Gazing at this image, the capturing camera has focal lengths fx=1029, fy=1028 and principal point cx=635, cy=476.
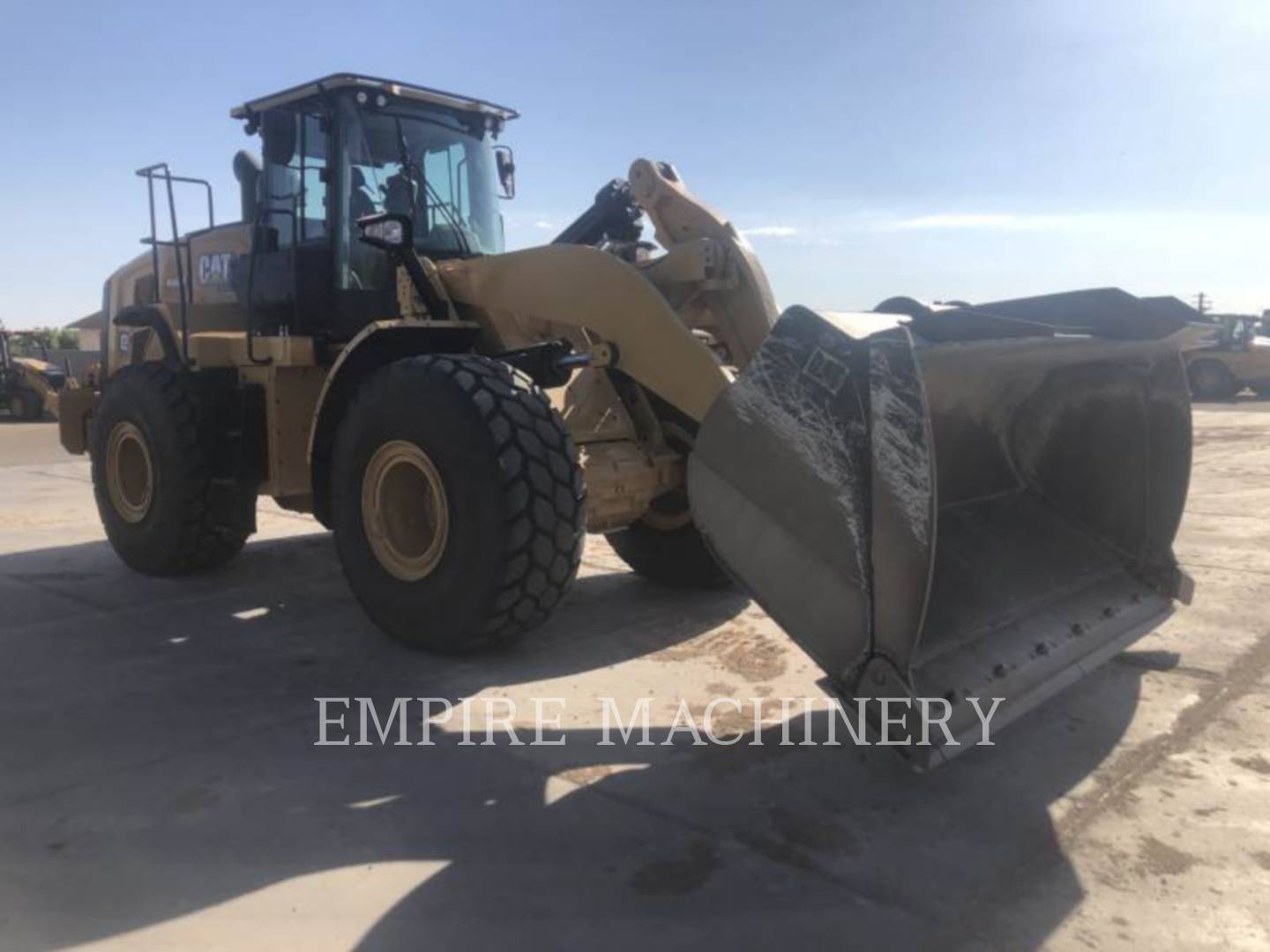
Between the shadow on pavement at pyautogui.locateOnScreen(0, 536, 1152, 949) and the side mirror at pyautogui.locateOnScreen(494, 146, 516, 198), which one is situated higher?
the side mirror at pyautogui.locateOnScreen(494, 146, 516, 198)

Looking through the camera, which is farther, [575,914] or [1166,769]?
[1166,769]

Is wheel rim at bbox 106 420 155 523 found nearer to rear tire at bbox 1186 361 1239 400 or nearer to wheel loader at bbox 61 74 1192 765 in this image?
wheel loader at bbox 61 74 1192 765

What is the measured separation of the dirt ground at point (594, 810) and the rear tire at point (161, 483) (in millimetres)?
872

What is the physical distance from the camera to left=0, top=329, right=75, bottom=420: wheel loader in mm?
22203

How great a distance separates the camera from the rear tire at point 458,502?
4.03m

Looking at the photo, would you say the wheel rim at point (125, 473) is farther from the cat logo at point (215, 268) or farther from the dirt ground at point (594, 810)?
the dirt ground at point (594, 810)

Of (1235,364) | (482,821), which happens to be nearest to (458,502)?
(482,821)

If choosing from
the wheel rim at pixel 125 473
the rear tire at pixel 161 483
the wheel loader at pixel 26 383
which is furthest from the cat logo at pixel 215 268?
the wheel loader at pixel 26 383

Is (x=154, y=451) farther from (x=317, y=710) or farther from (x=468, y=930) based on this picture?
(x=468, y=930)

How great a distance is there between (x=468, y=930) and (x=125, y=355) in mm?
5983

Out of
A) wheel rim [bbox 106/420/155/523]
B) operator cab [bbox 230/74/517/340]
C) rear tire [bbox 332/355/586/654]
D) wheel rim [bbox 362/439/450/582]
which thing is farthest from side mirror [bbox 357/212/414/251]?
wheel rim [bbox 106/420/155/523]

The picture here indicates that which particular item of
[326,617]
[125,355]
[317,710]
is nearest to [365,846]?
[317,710]

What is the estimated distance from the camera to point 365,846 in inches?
113

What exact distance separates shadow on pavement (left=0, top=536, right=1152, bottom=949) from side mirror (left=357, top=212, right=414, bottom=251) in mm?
1957
